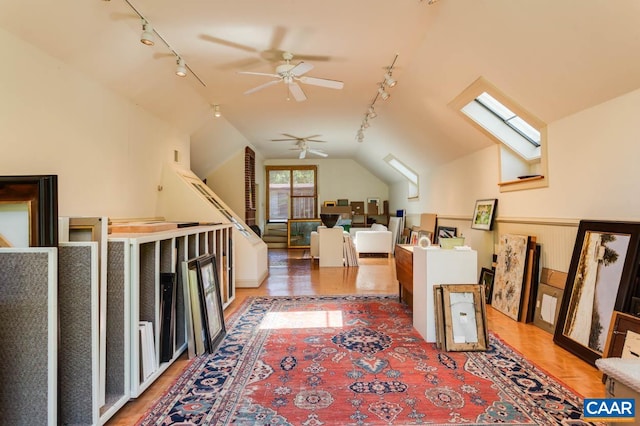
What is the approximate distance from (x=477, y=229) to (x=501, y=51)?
278 cm

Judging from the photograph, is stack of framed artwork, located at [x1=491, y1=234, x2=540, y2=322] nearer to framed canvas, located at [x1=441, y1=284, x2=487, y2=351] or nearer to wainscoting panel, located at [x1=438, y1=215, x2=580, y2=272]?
wainscoting panel, located at [x1=438, y1=215, x2=580, y2=272]

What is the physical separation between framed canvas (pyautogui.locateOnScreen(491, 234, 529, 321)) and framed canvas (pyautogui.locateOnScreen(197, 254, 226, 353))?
320cm

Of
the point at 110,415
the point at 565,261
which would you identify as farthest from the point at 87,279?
the point at 565,261

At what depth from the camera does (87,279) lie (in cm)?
181

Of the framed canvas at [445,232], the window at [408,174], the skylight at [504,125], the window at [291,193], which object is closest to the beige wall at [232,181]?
the window at [291,193]

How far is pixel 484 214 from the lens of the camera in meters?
4.88

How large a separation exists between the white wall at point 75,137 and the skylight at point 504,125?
14.1 ft

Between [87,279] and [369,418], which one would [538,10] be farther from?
[87,279]

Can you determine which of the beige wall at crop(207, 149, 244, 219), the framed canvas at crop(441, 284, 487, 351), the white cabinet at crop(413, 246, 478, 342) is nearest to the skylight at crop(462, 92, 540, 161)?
the white cabinet at crop(413, 246, 478, 342)

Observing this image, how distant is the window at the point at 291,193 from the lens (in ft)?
39.0

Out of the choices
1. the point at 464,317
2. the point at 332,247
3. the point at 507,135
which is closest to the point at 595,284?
the point at 464,317

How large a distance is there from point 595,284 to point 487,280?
1.90 m

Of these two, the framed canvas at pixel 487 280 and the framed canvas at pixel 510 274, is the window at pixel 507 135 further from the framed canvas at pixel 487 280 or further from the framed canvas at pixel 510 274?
the framed canvas at pixel 487 280

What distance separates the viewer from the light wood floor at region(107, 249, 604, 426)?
2.25m
